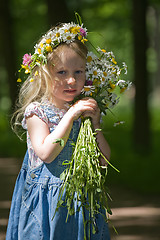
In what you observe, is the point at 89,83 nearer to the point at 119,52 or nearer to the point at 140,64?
the point at 140,64

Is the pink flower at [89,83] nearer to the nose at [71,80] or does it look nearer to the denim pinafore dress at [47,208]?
the nose at [71,80]

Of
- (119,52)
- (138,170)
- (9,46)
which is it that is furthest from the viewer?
(9,46)

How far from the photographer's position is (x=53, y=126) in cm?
315

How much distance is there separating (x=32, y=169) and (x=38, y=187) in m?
0.13

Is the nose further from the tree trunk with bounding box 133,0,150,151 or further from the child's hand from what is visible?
the tree trunk with bounding box 133,0,150,151

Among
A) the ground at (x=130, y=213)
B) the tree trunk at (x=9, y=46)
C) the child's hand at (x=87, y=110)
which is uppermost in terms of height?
the tree trunk at (x=9, y=46)

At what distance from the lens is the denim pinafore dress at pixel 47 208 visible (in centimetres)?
302

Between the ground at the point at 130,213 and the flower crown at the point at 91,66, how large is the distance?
244cm

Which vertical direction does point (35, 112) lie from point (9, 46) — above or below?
below

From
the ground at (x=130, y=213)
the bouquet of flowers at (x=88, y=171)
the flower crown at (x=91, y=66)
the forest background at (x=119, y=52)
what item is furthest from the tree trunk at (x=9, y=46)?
the bouquet of flowers at (x=88, y=171)

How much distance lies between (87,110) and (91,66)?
1.02ft

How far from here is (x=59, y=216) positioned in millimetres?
3008

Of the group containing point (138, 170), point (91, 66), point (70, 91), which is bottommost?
point (138, 170)

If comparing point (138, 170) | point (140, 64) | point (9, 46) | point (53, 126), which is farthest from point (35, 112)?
point (9, 46)
